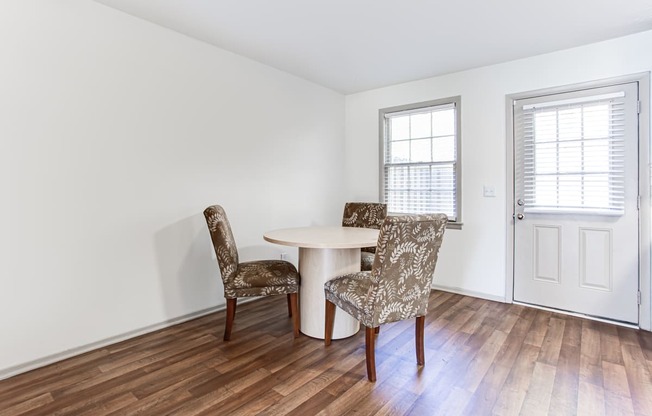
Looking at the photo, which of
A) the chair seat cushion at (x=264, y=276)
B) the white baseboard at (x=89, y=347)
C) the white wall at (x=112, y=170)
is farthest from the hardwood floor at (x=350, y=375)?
the chair seat cushion at (x=264, y=276)

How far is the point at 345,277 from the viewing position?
243 centimetres

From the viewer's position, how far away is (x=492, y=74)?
354 cm

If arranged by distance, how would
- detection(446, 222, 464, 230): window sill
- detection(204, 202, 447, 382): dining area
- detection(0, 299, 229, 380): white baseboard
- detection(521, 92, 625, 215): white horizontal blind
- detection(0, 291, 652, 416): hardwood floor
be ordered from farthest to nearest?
detection(446, 222, 464, 230): window sill, detection(521, 92, 625, 215): white horizontal blind, detection(0, 299, 229, 380): white baseboard, detection(204, 202, 447, 382): dining area, detection(0, 291, 652, 416): hardwood floor

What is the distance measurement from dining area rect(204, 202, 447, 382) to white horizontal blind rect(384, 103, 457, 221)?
1.40 metres

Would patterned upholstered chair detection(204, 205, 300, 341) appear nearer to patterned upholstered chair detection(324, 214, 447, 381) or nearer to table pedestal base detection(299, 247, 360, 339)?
table pedestal base detection(299, 247, 360, 339)

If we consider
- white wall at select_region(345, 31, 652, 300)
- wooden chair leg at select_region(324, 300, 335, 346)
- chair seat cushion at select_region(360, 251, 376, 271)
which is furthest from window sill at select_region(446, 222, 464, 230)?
wooden chair leg at select_region(324, 300, 335, 346)

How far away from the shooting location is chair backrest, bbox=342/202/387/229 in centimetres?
362

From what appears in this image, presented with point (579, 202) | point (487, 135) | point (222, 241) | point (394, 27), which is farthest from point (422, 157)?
point (222, 241)

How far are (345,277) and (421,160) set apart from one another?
7.44ft

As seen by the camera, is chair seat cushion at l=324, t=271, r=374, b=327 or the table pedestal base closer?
chair seat cushion at l=324, t=271, r=374, b=327

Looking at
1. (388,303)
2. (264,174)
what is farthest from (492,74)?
(388,303)

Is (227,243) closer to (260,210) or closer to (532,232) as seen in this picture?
(260,210)

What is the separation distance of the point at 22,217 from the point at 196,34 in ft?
6.22

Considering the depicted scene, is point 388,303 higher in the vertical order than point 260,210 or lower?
lower
